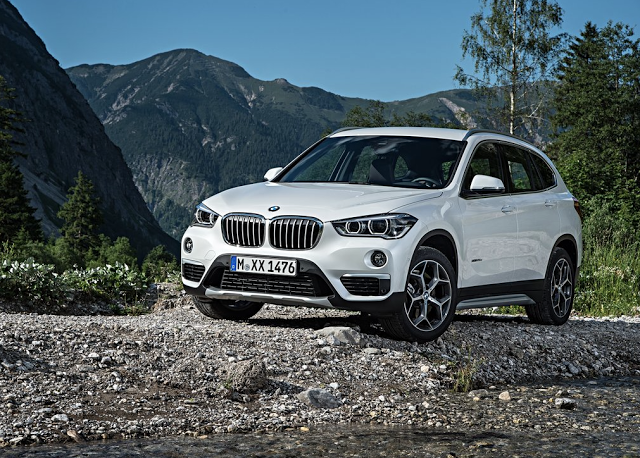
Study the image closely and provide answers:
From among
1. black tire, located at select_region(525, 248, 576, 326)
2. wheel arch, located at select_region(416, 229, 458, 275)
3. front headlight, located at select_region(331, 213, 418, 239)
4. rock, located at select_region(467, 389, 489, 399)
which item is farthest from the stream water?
black tire, located at select_region(525, 248, 576, 326)

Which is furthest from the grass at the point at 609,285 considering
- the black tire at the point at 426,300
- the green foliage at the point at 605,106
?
the green foliage at the point at 605,106

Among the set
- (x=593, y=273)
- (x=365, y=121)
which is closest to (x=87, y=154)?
(x=365, y=121)

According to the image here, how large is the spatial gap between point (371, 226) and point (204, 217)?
163 centimetres

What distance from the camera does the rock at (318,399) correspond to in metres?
5.67

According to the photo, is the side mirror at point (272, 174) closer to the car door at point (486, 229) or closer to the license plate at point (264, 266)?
the license plate at point (264, 266)

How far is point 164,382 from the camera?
19.2ft

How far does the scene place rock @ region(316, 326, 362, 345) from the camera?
23.1 feet

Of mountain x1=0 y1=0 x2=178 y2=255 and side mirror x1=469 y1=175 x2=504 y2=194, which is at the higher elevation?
mountain x1=0 y1=0 x2=178 y2=255

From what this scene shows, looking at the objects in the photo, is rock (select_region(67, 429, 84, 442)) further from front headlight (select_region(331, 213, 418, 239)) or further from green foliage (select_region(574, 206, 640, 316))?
green foliage (select_region(574, 206, 640, 316))

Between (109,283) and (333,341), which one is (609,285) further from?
(333,341)

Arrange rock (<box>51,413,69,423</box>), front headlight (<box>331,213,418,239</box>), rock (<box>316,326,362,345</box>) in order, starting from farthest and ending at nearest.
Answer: rock (<box>316,326,362,345</box>) < front headlight (<box>331,213,418,239</box>) < rock (<box>51,413,69,423</box>)

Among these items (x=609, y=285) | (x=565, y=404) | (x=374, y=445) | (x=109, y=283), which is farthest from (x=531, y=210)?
(x=609, y=285)

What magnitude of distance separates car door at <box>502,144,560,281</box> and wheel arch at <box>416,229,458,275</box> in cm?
123

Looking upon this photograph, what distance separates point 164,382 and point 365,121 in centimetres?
5965
